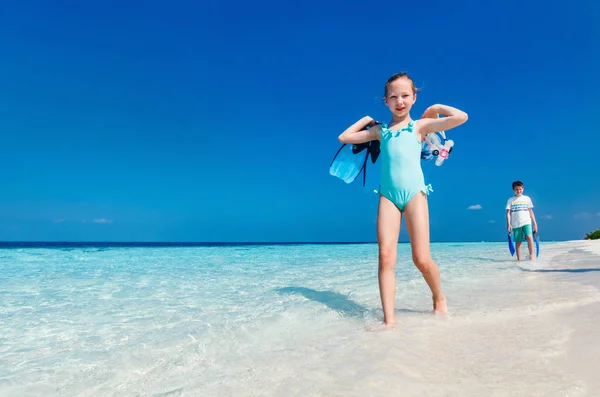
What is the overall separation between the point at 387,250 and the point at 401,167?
0.71 metres

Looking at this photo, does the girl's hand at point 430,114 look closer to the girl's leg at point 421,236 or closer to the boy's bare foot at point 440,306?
the girl's leg at point 421,236

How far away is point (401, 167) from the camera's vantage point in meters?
3.36

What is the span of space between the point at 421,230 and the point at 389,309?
69 centimetres

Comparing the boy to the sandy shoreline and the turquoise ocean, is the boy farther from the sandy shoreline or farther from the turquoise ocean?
the sandy shoreline

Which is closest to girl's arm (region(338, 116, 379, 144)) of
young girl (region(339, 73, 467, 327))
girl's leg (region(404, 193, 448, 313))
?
young girl (region(339, 73, 467, 327))

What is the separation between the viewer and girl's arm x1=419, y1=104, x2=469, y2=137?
3299mm

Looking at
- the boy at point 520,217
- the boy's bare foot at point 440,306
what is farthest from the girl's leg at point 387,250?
the boy at point 520,217

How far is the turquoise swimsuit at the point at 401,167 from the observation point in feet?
10.9

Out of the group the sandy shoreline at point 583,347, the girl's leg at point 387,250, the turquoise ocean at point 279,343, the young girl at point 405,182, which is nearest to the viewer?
the sandy shoreline at point 583,347

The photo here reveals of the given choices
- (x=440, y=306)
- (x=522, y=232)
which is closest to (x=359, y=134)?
(x=440, y=306)

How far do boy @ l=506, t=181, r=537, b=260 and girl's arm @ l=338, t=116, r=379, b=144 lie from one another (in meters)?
7.21

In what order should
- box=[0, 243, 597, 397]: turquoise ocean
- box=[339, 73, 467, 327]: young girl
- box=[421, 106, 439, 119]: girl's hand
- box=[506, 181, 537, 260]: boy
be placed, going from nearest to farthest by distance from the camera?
box=[0, 243, 597, 397]: turquoise ocean < box=[339, 73, 467, 327]: young girl < box=[421, 106, 439, 119]: girl's hand < box=[506, 181, 537, 260]: boy

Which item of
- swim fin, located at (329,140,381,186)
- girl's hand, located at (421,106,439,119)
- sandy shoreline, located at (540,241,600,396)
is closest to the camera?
sandy shoreline, located at (540,241,600,396)

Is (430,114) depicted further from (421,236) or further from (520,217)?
(520,217)
